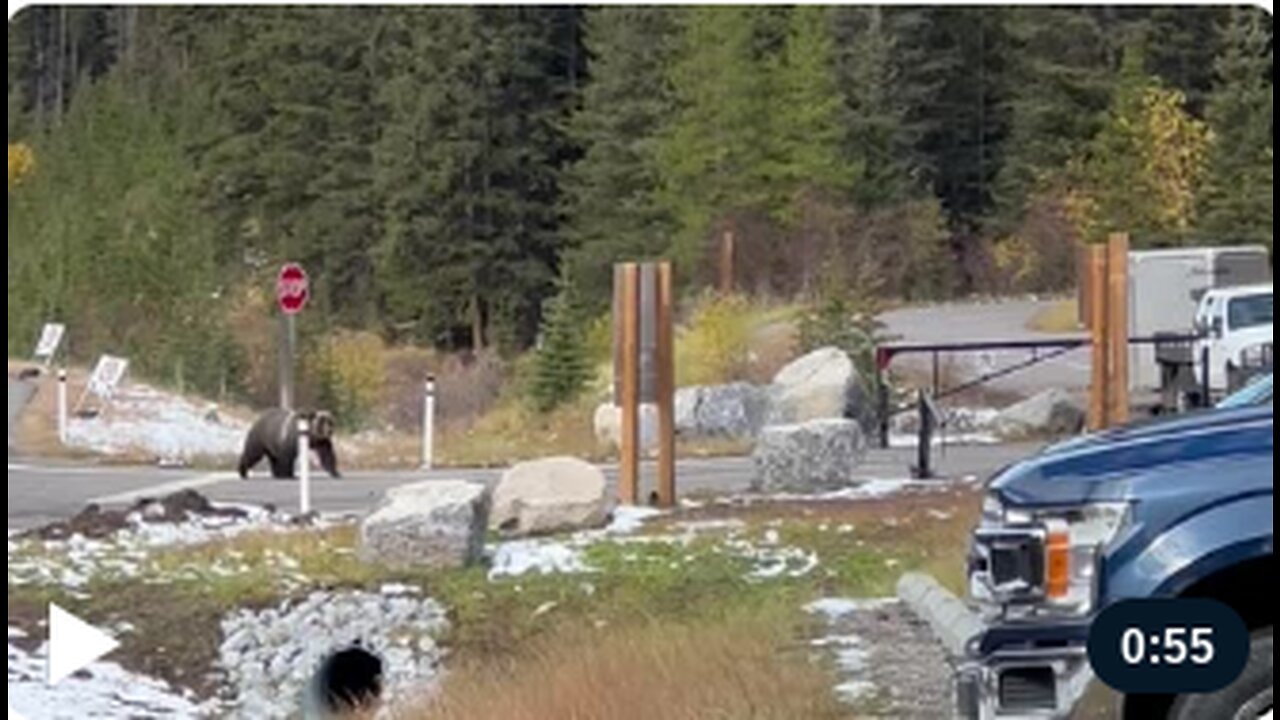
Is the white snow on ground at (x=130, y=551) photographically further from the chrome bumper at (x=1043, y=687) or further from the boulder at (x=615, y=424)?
the chrome bumper at (x=1043, y=687)

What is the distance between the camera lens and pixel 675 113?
5918mm

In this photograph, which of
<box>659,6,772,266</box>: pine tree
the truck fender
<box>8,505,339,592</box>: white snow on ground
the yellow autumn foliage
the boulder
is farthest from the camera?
the boulder

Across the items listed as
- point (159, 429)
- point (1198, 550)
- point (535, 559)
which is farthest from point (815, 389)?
point (159, 429)

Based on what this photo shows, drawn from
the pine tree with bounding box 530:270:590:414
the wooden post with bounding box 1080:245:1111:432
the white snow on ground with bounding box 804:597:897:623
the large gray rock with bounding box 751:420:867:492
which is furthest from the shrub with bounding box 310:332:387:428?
the wooden post with bounding box 1080:245:1111:432

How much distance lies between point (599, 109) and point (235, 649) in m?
1.27

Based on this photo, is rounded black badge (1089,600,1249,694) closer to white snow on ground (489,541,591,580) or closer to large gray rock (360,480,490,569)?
white snow on ground (489,541,591,580)

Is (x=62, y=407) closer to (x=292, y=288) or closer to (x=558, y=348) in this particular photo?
(x=292, y=288)

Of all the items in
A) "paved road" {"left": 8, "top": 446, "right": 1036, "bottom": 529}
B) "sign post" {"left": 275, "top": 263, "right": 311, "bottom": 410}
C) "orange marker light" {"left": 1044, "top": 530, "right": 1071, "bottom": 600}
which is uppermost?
"sign post" {"left": 275, "top": 263, "right": 311, "bottom": 410}

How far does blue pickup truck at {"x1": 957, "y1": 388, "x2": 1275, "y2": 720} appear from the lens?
5.07 m

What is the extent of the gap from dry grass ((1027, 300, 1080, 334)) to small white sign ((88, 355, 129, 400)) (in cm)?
175

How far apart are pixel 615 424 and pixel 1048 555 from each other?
44.5 inches

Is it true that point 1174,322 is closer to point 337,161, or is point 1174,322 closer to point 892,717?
point 892,717

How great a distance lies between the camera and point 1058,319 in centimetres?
583

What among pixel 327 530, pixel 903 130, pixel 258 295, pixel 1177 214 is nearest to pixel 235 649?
pixel 327 530
